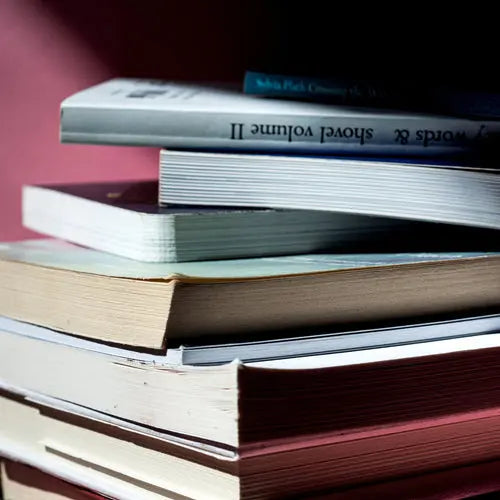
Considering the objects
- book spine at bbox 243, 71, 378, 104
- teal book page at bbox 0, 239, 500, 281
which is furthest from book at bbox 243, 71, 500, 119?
teal book page at bbox 0, 239, 500, 281

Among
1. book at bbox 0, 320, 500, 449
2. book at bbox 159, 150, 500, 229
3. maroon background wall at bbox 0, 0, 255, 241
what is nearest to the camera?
book at bbox 0, 320, 500, 449

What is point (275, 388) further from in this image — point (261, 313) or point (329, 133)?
point (329, 133)

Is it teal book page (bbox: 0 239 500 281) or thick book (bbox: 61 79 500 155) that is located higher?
thick book (bbox: 61 79 500 155)

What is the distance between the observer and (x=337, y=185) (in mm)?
578

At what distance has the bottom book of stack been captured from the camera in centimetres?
46

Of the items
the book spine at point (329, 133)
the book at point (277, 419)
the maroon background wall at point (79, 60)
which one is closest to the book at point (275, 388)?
the book at point (277, 419)

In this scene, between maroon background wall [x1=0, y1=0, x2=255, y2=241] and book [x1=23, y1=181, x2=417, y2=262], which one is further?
maroon background wall [x1=0, y1=0, x2=255, y2=241]

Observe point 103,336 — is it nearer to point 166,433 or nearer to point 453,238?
point 166,433

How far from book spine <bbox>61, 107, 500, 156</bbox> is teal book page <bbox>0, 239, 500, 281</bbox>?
0.23 ft

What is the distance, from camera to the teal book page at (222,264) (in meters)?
0.51

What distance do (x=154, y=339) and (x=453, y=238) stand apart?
0.26 meters

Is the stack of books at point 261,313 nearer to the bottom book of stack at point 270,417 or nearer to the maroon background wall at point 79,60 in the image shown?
the bottom book of stack at point 270,417

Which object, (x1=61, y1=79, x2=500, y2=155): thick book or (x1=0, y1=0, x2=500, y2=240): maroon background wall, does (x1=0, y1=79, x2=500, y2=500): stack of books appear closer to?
(x1=61, y1=79, x2=500, y2=155): thick book

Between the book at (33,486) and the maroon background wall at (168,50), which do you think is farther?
the maroon background wall at (168,50)
